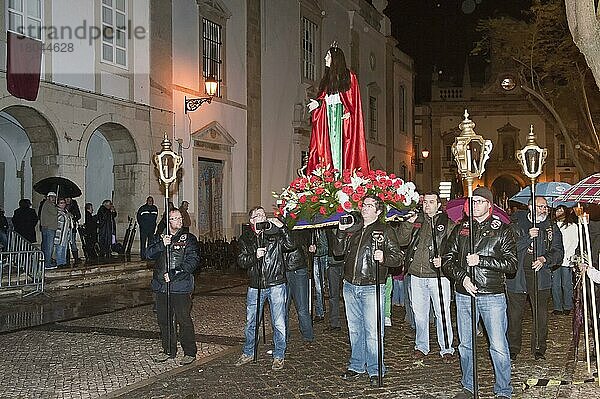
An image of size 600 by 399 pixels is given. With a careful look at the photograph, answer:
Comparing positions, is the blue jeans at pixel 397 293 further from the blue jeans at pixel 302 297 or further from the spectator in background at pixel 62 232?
the spectator in background at pixel 62 232

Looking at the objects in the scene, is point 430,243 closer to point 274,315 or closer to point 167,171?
Answer: point 274,315

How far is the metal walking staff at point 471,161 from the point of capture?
684 centimetres

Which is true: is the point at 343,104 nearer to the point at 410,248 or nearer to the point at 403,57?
the point at 410,248

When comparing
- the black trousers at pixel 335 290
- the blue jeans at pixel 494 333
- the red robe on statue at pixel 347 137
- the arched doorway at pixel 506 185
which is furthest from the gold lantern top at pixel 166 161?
the arched doorway at pixel 506 185

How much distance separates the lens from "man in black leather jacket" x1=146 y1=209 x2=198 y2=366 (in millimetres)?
8633

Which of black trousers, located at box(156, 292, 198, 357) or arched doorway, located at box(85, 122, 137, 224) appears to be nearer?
black trousers, located at box(156, 292, 198, 357)

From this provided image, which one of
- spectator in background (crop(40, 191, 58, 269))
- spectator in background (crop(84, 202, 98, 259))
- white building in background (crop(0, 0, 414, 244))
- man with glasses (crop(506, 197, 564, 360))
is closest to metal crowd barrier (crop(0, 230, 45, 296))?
spectator in background (crop(40, 191, 58, 269))

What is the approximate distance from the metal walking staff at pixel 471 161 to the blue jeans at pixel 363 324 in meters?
1.06

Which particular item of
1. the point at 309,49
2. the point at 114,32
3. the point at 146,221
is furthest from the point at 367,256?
the point at 309,49

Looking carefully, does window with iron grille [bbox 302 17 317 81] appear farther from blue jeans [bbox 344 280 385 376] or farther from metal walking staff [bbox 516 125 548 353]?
blue jeans [bbox 344 280 385 376]

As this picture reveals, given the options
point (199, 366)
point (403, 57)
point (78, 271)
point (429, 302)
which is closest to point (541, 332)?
point (429, 302)

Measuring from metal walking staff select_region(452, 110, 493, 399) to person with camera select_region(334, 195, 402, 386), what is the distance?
1039 millimetres

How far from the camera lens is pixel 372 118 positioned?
37.2 metres

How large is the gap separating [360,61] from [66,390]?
2952 cm
